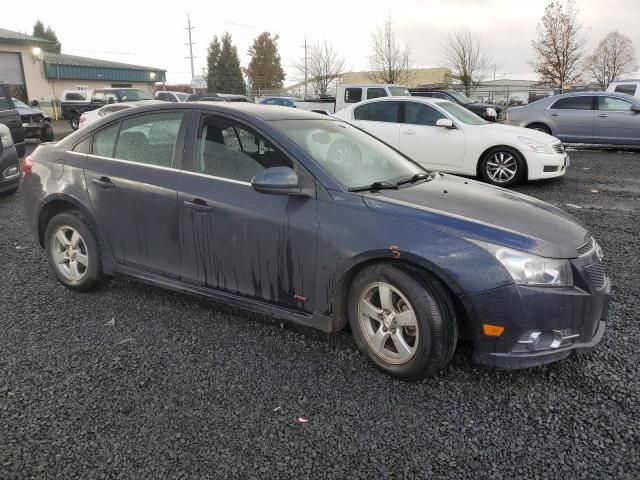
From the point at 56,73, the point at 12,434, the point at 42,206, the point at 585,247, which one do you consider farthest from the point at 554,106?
the point at 56,73

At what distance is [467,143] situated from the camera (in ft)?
28.7

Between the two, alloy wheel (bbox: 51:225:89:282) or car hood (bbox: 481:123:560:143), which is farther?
car hood (bbox: 481:123:560:143)

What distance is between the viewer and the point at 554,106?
13438 millimetres

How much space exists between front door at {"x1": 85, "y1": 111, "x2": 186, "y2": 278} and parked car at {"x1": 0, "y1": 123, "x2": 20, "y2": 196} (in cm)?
470

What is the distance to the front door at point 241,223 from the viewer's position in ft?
10.1

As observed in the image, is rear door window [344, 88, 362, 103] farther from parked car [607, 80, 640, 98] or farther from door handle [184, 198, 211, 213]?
door handle [184, 198, 211, 213]

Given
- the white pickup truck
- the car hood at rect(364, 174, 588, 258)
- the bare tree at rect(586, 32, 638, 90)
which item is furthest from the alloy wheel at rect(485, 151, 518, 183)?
the bare tree at rect(586, 32, 638, 90)

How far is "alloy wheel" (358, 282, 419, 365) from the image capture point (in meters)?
2.82

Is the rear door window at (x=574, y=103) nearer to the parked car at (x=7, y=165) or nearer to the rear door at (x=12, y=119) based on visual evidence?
the parked car at (x=7, y=165)

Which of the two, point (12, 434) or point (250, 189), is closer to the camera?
point (12, 434)

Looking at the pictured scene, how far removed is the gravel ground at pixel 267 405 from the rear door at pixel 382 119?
6.13m

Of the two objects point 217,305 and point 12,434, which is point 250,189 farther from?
point 12,434

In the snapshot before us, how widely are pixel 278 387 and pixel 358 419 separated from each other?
50 centimetres

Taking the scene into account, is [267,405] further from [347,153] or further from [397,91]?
[397,91]
